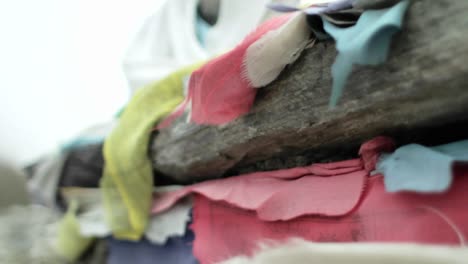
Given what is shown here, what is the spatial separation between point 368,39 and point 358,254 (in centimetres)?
18

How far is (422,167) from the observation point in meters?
0.32

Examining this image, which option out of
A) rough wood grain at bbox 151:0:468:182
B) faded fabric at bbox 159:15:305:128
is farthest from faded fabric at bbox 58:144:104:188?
→ faded fabric at bbox 159:15:305:128

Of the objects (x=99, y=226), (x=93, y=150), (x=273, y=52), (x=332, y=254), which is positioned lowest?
(x=99, y=226)

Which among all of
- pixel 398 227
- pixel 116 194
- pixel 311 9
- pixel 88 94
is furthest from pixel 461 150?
pixel 88 94

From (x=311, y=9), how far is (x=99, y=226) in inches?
23.8

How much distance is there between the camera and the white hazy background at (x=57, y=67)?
→ 108 cm

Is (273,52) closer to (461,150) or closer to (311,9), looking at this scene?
(311,9)

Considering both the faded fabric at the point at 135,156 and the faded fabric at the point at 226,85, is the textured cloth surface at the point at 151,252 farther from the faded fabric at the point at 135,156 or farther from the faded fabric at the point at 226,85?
the faded fabric at the point at 226,85

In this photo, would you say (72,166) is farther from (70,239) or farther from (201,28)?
(201,28)

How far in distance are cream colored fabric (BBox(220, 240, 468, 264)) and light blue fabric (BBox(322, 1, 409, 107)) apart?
14cm

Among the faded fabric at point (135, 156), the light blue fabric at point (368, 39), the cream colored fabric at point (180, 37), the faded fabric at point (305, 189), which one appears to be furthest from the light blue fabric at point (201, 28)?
the light blue fabric at point (368, 39)

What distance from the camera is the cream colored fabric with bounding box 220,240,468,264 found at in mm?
292

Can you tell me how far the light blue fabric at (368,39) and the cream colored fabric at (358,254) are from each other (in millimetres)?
138

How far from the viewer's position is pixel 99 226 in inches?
30.1
